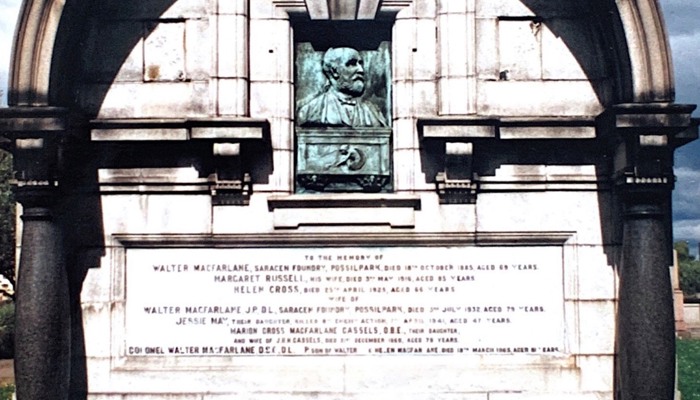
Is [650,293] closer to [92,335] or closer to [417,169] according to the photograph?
[417,169]

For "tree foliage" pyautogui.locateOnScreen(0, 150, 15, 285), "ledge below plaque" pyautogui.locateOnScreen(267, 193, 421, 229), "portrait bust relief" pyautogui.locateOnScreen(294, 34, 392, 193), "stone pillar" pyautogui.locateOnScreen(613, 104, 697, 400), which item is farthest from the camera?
"tree foliage" pyautogui.locateOnScreen(0, 150, 15, 285)

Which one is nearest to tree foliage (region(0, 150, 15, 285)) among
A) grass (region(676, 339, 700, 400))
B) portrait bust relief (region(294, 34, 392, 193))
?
grass (region(676, 339, 700, 400))

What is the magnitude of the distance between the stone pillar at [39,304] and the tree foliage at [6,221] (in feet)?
79.0

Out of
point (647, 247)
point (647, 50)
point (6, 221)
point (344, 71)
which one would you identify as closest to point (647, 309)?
point (647, 247)

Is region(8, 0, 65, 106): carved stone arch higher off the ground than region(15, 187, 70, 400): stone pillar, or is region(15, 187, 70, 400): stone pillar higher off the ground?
region(8, 0, 65, 106): carved stone arch

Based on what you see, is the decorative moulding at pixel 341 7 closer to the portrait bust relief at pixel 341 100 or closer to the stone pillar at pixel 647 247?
the portrait bust relief at pixel 341 100

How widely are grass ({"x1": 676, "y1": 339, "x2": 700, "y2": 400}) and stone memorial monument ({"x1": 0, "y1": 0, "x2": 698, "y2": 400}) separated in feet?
37.7

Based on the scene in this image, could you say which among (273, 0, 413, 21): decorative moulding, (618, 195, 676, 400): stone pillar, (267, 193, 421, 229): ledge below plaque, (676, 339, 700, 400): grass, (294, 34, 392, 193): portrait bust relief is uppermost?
(273, 0, 413, 21): decorative moulding

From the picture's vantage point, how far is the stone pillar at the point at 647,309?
394 inches

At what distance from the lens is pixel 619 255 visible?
35.1ft

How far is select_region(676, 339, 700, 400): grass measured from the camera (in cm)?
2149

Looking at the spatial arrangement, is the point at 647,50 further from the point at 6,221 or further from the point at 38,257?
the point at 6,221

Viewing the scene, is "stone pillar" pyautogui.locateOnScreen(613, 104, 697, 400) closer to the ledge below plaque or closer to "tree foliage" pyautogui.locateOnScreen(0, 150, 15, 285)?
the ledge below plaque

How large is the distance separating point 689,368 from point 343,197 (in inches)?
736
